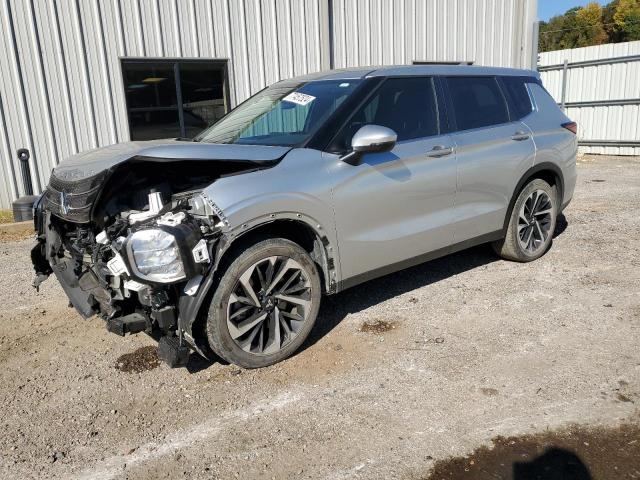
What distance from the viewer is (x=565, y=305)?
445 cm

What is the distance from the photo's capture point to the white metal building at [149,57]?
27.0 feet

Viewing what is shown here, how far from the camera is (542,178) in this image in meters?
5.46

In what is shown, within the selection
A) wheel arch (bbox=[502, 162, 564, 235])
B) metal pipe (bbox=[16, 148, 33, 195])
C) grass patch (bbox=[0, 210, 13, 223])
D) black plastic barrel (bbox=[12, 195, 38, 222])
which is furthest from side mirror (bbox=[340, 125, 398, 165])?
grass patch (bbox=[0, 210, 13, 223])

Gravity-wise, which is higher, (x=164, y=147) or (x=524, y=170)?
(x=164, y=147)

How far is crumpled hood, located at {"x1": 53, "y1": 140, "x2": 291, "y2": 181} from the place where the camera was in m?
3.23

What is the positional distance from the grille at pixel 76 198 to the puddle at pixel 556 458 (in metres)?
2.42

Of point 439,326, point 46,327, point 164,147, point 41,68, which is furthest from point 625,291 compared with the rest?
point 41,68

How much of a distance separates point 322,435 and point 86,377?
1709 mm

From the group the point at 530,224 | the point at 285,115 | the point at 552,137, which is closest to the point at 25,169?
the point at 285,115

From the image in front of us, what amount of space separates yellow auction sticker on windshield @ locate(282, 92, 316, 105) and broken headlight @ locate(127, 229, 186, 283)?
1.82 metres

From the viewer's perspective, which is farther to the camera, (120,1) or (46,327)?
(120,1)

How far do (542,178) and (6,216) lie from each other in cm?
760

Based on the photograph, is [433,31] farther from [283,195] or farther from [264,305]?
[264,305]

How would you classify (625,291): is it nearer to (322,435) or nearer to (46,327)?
(322,435)
